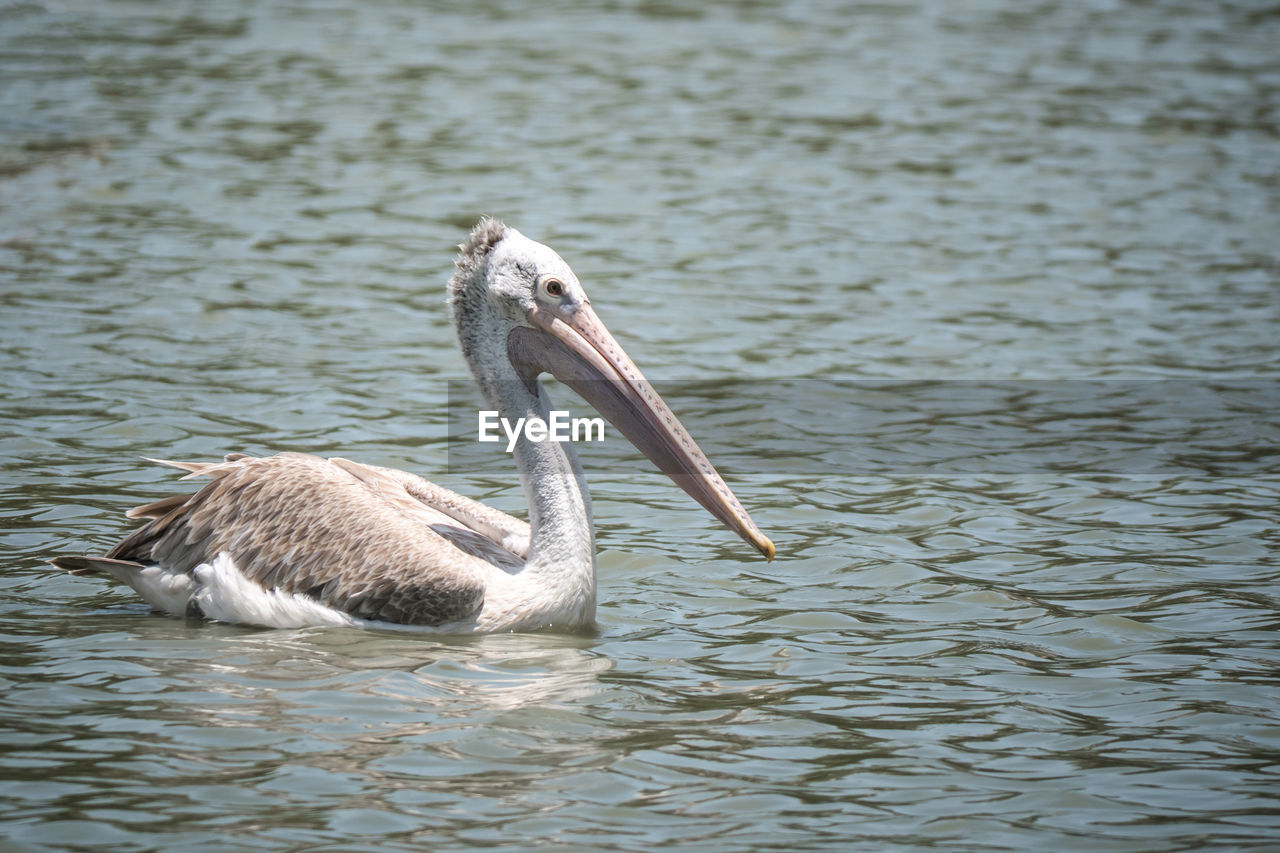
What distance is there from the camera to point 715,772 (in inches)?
183

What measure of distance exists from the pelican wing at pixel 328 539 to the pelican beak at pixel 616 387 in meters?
0.67

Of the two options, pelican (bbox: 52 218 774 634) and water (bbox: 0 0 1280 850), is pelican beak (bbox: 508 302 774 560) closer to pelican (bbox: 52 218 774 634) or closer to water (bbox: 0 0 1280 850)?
pelican (bbox: 52 218 774 634)

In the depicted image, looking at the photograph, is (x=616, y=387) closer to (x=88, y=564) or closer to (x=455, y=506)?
(x=455, y=506)

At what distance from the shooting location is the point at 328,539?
577 cm

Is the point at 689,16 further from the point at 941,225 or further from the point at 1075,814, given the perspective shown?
the point at 1075,814

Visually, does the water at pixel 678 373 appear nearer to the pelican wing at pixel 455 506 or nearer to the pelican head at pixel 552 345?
the pelican wing at pixel 455 506

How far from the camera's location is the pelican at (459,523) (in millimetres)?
5695

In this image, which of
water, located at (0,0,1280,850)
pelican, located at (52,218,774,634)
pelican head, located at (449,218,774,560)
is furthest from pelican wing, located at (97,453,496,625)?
pelican head, located at (449,218,774,560)

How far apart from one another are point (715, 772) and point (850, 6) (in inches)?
678

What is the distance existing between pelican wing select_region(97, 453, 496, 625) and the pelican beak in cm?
67

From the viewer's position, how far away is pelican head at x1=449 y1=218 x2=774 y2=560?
5.82m

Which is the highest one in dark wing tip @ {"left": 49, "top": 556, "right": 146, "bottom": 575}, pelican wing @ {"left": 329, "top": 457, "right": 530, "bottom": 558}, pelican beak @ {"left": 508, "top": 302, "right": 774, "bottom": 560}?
pelican beak @ {"left": 508, "top": 302, "right": 774, "bottom": 560}

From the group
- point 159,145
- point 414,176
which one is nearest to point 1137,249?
point 414,176

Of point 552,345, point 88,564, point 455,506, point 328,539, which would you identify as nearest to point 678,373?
point 455,506
